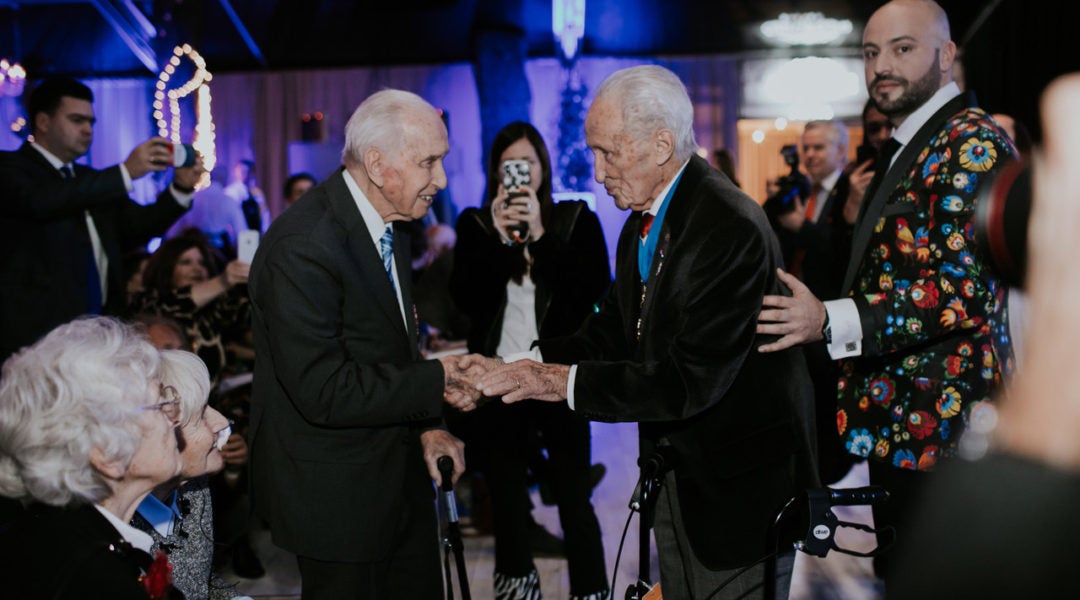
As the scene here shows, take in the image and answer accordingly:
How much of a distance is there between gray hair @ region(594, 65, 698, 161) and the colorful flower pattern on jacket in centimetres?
56

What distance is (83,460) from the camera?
1633 mm

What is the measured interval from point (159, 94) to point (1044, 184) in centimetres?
1098

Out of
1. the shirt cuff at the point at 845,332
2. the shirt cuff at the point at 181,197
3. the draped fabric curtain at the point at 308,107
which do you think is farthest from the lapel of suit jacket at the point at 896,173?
the draped fabric curtain at the point at 308,107

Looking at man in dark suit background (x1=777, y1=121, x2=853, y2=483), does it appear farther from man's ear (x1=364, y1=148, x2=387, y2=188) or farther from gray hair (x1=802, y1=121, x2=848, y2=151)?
man's ear (x1=364, y1=148, x2=387, y2=188)

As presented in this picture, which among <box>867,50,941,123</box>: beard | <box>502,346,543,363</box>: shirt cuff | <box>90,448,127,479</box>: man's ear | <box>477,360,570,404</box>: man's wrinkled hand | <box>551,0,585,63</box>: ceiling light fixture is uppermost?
<box>551,0,585,63</box>: ceiling light fixture

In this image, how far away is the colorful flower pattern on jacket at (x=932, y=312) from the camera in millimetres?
2143

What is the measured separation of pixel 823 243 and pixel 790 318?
6.71 feet

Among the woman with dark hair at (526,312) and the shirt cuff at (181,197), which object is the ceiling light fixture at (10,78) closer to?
the shirt cuff at (181,197)

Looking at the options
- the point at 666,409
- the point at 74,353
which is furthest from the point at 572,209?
the point at 74,353

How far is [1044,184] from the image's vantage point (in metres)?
0.75

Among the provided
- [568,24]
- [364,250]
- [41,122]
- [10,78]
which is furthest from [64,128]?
[568,24]

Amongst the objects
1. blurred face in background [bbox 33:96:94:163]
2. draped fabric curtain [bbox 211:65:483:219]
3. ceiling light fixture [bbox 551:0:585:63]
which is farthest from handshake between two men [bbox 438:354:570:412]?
draped fabric curtain [bbox 211:65:483:219]

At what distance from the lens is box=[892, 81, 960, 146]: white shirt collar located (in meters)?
2.42

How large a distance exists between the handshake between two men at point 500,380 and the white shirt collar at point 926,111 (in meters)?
1.08
